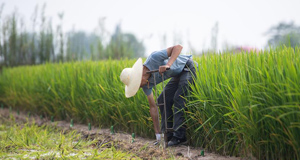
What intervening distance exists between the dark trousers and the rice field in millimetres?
98

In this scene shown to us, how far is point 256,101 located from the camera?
2773mm

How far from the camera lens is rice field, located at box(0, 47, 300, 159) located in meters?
2.71

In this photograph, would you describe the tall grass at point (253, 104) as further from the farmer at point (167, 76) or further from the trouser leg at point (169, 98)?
the trouser leg at point (169, 98)

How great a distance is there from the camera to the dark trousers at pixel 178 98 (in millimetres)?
3820

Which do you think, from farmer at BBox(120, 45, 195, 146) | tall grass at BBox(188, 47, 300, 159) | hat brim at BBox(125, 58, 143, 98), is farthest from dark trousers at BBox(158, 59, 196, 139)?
hat brim at BBox(125, 58, 143, 98)

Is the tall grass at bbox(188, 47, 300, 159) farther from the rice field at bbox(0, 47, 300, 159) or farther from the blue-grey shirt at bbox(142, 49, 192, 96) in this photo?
the blue-grey shirt at bbox(142, 49, 192, 96)

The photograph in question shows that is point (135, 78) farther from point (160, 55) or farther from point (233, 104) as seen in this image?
point (233, 104)

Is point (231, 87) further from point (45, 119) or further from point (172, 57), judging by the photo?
point (45, 119)

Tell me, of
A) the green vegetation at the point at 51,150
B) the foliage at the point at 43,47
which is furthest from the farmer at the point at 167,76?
the foliage at the point at 43,47

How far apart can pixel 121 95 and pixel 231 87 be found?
7.19 feet

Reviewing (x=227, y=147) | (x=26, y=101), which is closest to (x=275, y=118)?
(x=227, y=147)

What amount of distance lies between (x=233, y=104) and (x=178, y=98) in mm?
977

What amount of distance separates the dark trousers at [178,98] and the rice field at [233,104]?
0.10m

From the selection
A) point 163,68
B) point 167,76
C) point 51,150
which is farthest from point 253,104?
point 51,150
